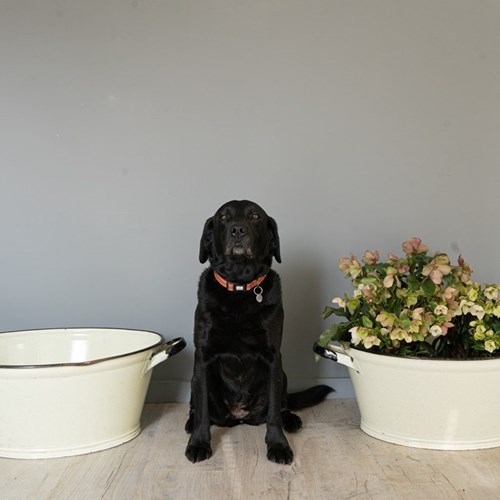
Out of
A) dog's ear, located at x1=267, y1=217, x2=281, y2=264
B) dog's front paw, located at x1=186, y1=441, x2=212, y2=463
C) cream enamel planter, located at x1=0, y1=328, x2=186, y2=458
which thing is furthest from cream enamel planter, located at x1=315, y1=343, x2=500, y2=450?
cream enamel planter, located at x1=0, y1=328, x2=186, y2=458

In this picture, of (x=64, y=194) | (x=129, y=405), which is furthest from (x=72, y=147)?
(x=129, y=405)

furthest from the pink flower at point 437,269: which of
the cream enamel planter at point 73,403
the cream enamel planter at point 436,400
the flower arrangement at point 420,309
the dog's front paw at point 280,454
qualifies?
the cream enamel planter at point 73,403

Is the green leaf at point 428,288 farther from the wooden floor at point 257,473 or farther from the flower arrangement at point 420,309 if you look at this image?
the wooden floor at point 257,473

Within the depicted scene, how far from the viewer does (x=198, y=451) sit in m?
1.67

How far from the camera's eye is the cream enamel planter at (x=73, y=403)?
1615 mm

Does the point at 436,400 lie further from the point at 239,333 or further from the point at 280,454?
the point at 239,333

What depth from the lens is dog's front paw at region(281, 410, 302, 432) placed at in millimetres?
→ 1913

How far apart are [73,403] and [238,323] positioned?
1.69 feet

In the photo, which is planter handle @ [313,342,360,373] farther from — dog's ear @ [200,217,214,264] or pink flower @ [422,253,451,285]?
dog's ear @ [200,217,214,264]

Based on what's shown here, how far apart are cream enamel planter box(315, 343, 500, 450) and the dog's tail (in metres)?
0.39

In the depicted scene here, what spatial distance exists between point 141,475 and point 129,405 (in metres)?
0.27

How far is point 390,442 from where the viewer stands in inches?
70.3

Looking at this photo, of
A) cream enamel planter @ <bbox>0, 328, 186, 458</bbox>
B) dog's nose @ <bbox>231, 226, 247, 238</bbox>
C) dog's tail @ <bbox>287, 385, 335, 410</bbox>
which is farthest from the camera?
dog's tail @ <bbox>287, 385, 335, 410</bbox>

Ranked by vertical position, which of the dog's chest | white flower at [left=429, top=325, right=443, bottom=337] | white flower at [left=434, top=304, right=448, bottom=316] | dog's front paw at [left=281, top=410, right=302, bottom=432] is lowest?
dog's front paw at [left=281, top=410, right=302, bottom=432]
